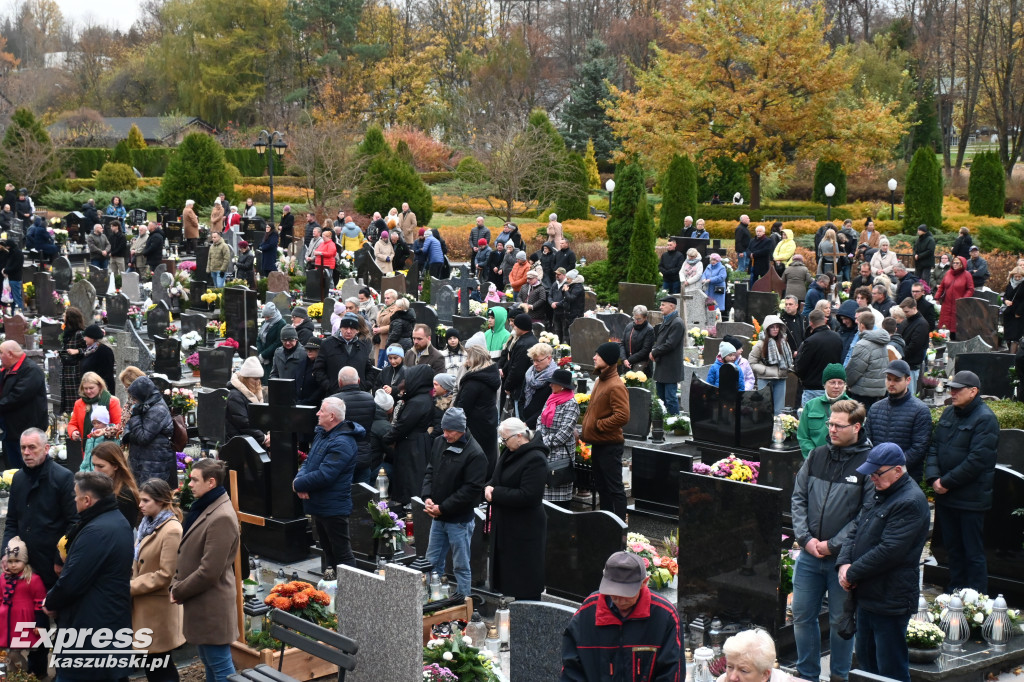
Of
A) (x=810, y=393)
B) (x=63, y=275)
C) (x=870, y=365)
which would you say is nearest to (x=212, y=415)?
(x=810, y=393)

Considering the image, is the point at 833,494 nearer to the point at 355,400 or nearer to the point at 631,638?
the point at 631,638

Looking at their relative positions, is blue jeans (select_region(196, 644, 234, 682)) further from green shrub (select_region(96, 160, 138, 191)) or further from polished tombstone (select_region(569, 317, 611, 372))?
green shrub (select_region(96, 160, 138, 191))

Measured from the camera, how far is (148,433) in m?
10.2

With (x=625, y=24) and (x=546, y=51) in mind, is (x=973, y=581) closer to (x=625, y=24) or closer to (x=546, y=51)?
(x=625, y=24)

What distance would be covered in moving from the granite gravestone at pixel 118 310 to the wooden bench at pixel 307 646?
1447 centimetres

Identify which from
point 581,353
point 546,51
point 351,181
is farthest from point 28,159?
point 546,51

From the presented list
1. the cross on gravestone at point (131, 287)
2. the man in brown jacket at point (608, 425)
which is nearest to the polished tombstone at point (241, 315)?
the cross on gravestone at point (131, 287)

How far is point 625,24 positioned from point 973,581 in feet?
218

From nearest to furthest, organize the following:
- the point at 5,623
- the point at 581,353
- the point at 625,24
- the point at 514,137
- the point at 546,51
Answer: the point at 5,623, the point at 581,353, the point at 514,137, the point at 625,24, the point at 546,51

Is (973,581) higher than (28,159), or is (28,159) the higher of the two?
(28,159)

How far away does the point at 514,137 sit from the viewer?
41.5 m

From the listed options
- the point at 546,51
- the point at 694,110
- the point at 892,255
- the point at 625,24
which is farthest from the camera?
the point at 546,51

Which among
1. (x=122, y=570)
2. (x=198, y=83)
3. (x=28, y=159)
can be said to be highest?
(x=198, y=83)

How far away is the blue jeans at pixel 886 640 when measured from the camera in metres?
7.45
